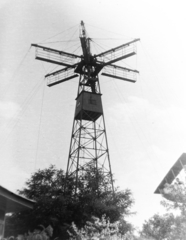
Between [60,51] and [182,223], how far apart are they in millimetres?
16726

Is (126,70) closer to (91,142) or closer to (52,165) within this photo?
(91,142)

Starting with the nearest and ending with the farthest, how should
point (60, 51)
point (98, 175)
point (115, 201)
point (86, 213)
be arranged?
1. point (86, 213)
2. point (115, 201)
3. point (98, 175)
4. point (60, 51)

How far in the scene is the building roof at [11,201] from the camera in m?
10.8

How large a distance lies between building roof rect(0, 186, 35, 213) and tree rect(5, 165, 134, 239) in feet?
13.6

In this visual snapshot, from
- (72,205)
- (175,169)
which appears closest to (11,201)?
(72,205)

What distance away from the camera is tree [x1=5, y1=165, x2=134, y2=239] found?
54.9 feet

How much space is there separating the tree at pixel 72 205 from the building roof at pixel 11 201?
4.15 metres

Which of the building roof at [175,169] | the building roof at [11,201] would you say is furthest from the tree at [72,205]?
the building roof at [11,201]

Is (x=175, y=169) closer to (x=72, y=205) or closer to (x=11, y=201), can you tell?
(x=72, y=205)

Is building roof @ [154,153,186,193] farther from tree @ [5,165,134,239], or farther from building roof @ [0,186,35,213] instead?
building roof @ [0,186,35,213]

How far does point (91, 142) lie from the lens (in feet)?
65.3

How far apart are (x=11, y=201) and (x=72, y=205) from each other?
21.1 ft

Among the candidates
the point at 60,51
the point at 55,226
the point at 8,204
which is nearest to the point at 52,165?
the point at 55,226

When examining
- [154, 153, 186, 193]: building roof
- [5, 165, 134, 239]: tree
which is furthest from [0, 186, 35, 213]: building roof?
[154, 153, 186, 193]: building roof
